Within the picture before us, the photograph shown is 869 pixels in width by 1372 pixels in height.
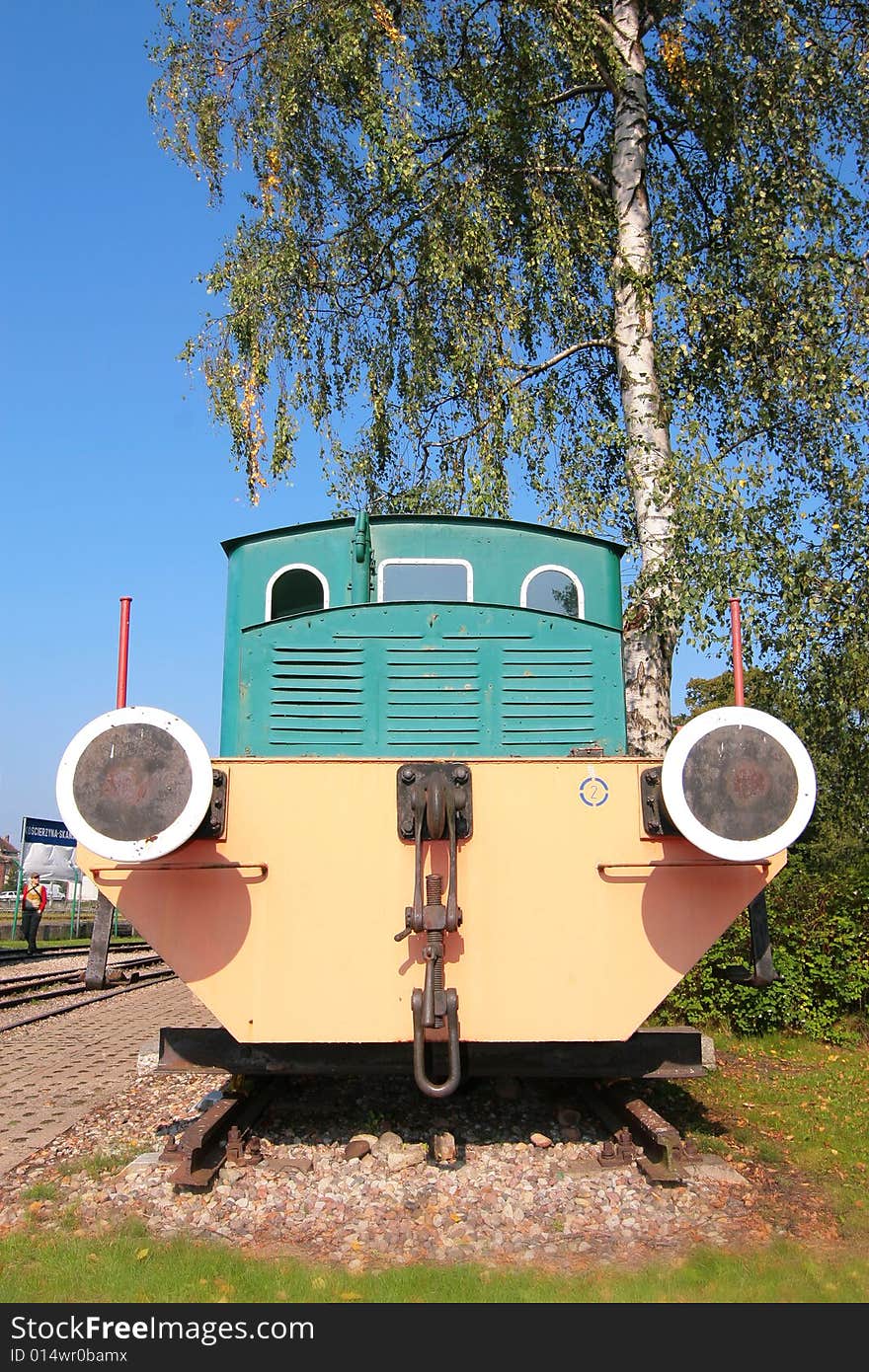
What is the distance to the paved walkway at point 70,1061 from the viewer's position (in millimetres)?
6305

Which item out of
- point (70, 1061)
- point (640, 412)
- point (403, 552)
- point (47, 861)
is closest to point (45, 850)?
point (47, 861)

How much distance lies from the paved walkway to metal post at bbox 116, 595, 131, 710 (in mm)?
2071

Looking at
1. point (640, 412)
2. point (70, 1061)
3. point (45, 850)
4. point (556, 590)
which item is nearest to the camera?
point (556, 590)

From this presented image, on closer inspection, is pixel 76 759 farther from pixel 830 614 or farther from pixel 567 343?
pixel 567 343

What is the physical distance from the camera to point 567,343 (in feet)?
40.0

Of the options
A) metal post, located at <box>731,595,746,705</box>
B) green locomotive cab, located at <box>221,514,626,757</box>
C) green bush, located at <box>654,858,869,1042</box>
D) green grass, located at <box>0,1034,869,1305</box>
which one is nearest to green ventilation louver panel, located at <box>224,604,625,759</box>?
green locomotive cab, located at <box>221,514,626,757</box>

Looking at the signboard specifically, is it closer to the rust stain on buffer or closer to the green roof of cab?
the green roof of cab

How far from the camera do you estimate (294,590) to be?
5.77 metres

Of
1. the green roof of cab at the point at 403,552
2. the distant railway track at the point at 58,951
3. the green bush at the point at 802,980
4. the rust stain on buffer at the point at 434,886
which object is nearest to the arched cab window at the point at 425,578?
the green roof of cab at the point at 403,552

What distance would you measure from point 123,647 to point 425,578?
5.41ft

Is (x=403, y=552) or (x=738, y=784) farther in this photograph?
(x=403, y=552)

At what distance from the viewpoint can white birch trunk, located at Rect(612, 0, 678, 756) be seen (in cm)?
942

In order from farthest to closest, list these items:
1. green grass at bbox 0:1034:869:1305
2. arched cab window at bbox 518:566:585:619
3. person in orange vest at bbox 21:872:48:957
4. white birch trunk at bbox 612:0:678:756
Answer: person in orange vest at bbox 21:872:48:957 → white birch trunk at bbox 612:0:678:756 → arched cab window at bbox 518:566:585:619 → green grass at bbox 0:1034:869:1305

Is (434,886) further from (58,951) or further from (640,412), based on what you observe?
(58,951)
